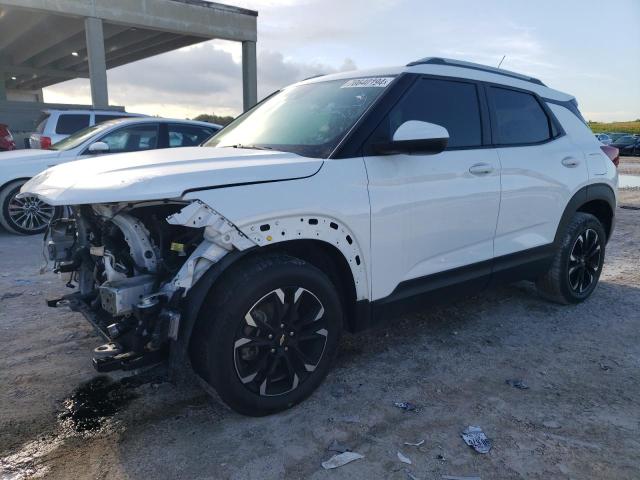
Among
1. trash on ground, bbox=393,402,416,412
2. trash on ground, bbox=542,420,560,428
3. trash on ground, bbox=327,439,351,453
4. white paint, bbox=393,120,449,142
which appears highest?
white paint, bbox=393,120,449,142

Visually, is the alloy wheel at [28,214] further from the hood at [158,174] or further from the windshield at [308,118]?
the hood at [158,174]

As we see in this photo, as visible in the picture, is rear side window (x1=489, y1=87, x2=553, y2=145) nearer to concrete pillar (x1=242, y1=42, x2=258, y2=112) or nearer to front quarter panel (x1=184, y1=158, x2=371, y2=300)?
front quarter panel (x1=184, y1=158, x2=371, y2=300)

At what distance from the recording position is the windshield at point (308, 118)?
3018 mm

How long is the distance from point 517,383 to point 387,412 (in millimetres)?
940

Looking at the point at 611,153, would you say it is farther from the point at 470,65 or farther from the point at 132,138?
the point at 132,138

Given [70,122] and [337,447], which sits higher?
[70,122]

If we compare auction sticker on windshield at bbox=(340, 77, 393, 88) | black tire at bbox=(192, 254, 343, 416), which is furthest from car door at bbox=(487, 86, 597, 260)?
black tire at bbox=(192, 254, 343, 416)

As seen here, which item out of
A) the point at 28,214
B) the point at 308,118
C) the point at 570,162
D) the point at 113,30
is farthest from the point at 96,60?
the point at 570,162

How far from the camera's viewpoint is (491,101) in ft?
12.3

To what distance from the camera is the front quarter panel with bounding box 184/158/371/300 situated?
7.88ft

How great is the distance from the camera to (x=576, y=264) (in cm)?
451

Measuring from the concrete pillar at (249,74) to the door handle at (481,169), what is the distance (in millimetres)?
15976

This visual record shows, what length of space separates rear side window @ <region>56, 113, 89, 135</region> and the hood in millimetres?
7280

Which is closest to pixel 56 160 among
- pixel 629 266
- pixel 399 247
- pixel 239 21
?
pixel 399 247
